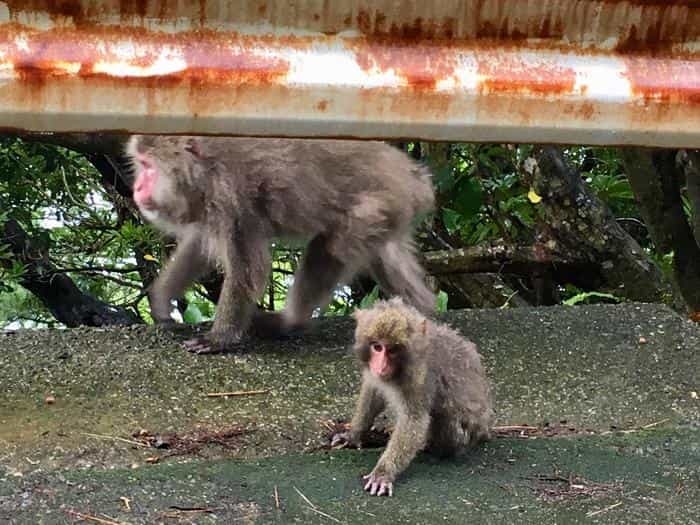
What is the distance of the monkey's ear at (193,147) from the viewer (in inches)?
159

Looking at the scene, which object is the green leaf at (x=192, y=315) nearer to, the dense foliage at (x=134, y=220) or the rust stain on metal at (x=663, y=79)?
the dense foliage at (x=134, y=220)

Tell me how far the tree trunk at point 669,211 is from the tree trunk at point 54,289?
2.67 meters

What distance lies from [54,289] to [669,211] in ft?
10.4

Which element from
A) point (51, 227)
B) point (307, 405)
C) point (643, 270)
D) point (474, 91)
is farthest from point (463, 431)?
point (51, 227)

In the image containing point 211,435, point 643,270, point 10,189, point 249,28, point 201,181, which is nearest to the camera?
point 249,28

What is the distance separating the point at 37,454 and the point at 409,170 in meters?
1.93

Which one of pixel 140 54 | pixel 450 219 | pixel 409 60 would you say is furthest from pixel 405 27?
pixel 450 219

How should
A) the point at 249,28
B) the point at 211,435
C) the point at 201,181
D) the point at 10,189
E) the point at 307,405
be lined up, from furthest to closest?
the point at 10,189
the point at 201,181
the point at 307,405
the point at 211,435
the point at 249,28

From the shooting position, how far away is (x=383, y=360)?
3.06 meters

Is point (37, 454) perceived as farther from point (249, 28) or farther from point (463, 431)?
point (249, 28)

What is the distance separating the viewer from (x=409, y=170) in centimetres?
432

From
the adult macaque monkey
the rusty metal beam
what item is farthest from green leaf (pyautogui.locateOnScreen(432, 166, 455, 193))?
the rusty metal beam

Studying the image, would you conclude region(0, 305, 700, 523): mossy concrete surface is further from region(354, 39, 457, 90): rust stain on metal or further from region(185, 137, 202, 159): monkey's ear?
region(354, 39, 457, 90): rust stain on metal

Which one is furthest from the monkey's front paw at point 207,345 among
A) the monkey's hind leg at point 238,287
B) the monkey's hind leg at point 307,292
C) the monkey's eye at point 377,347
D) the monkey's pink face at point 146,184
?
the monkey's eye at point 377,347
